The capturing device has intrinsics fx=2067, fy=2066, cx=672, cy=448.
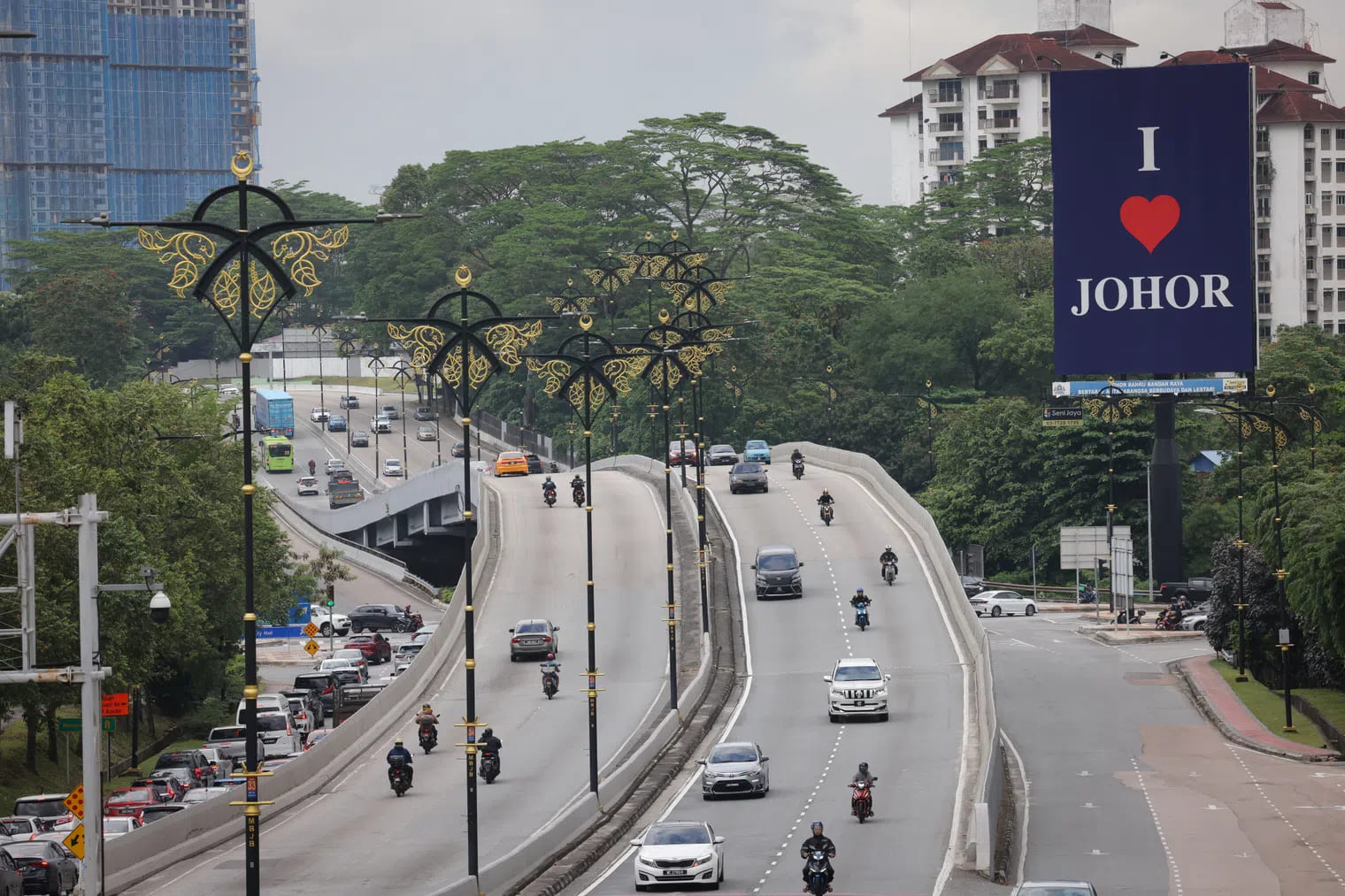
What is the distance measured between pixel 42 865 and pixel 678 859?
11.8m

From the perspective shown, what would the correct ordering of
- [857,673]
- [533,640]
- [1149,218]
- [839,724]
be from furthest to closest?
[1149,218] → [533,640] → [857,673] → [839,724]

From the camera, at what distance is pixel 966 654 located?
68.2 m

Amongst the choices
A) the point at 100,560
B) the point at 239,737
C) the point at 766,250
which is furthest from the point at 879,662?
the point at 766,250

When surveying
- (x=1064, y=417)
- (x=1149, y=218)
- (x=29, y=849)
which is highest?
(x=1149, y=218)

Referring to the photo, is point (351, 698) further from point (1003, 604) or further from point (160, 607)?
point (160, 607)

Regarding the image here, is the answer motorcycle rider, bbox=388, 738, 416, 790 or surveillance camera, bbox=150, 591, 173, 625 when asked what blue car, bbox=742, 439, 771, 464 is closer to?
motorcycle rider, bbox=388, 738, 416, 790

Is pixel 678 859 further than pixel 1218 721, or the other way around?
pixel 1218 721

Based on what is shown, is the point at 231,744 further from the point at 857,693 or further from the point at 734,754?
the point at 857,693

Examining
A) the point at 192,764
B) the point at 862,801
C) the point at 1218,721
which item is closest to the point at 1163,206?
the point at 1218,721

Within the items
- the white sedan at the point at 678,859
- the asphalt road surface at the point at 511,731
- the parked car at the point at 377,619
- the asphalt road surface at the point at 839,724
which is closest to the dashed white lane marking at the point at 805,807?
the asphalt road surface at the point at 839,724

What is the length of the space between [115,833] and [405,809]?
28.3 feet

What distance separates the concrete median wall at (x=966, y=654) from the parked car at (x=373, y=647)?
930 inches

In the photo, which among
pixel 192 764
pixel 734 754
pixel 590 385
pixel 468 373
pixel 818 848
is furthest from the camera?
pixel 590 385

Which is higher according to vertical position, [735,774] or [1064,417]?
[1064,417]
